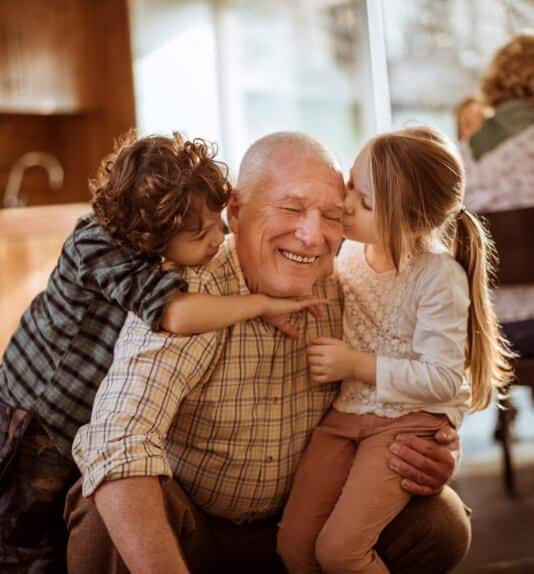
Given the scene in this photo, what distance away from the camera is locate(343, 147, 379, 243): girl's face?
1758mm

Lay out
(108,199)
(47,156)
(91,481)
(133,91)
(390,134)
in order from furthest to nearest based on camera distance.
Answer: (47,156) < (133,91) < (390,134) < (108,199) < (91,481)

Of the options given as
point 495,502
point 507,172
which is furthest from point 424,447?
point 495,502

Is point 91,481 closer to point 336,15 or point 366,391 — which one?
point 366,391

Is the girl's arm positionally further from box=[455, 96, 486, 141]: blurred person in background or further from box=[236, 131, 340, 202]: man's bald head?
box=[455, 96, 486, 141]: blurred person in background

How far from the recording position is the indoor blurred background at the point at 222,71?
5.63m

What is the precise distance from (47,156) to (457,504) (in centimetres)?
479

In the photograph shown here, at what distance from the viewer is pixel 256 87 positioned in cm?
635

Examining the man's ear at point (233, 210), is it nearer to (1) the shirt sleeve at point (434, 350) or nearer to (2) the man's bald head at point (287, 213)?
(2) the man's bald head at point (287, 213)

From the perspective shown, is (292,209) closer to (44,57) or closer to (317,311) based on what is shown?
(317,311)

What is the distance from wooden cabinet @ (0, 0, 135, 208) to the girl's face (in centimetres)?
397

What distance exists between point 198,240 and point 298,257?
20cm

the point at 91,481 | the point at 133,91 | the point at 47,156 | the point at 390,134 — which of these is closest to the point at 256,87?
the point at 133,91

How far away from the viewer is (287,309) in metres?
1.70

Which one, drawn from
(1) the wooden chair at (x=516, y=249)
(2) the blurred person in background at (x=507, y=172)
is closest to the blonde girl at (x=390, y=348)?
(1) the wooden chair at (x=516, y=249)
